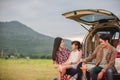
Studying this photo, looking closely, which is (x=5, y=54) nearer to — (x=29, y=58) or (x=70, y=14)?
(x=29, y=58)

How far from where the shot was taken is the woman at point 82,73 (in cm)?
699

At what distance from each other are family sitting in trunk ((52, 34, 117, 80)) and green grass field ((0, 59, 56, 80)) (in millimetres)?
2867

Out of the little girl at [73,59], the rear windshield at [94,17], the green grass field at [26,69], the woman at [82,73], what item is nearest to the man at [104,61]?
the woman at [82,73]

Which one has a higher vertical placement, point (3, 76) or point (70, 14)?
point (70, 14)

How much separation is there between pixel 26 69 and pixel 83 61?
4864 mm

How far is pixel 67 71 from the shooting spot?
282 inches

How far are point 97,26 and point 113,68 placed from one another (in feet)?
5.79

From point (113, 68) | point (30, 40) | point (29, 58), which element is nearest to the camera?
point (113, 68)

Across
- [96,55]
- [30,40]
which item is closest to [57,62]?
[96,55]

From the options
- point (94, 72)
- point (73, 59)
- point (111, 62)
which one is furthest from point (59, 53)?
point (111, 62)

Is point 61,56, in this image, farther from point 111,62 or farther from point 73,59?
point 111,62

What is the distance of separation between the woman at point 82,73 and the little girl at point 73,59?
8 centimetres

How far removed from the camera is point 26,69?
1172 cm

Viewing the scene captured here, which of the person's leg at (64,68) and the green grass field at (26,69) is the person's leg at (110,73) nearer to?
the person's leg at (64,68)
